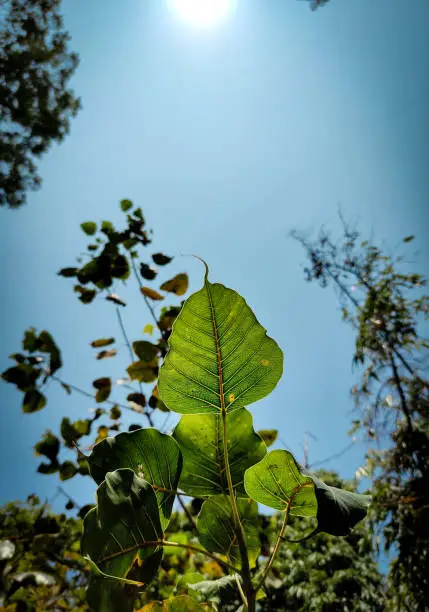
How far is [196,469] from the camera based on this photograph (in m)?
0.59

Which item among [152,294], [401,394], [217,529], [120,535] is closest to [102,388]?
[152,294]

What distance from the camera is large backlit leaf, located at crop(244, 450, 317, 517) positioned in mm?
454

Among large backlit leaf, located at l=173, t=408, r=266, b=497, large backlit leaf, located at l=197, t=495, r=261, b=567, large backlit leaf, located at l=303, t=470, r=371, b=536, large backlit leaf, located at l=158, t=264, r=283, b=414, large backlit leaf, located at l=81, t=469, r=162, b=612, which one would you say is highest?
large backlit leaf, located at l=158, t=264, r=283, b=414

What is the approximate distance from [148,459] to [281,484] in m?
0.21

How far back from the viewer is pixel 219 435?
1.93 feet

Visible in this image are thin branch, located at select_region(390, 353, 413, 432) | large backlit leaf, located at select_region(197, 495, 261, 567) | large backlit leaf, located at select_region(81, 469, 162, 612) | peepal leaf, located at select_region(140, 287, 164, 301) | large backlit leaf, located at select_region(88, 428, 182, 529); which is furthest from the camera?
thin branch, located at select_region(390, 353, 413, 432)

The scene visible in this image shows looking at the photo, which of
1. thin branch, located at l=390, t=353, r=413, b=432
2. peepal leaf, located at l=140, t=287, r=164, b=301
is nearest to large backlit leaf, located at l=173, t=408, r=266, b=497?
peepal leaf, located at l=140, t=287, r=164, b=301

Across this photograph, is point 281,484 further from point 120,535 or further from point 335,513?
point 120,535

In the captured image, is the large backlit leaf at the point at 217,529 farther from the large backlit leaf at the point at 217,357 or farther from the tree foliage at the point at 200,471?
the large backlit leaf at the point at 217,357

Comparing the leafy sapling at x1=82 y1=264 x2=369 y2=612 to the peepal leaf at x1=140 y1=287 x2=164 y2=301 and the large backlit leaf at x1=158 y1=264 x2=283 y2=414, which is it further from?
the peepal leaf at x1=140 y1=287 x2=164 y2=301

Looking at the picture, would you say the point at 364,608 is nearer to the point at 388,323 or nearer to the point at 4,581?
the point at 388,323

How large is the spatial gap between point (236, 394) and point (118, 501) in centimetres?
20

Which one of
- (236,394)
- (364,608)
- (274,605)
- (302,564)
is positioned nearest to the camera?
(236,394)

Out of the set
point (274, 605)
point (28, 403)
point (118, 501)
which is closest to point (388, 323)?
point (28, 403)
